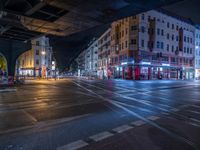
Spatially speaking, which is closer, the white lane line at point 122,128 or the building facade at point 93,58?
the white lane line at point 122,128

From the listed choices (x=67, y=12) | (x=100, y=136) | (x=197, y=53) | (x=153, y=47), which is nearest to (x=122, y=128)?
(x=100, y=136)

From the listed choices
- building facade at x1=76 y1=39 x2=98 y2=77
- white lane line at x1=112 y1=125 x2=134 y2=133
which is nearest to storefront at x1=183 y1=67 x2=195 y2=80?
building facade at x1=76 y1=39 x2=98 y2=77

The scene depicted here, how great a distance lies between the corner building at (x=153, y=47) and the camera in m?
51.5

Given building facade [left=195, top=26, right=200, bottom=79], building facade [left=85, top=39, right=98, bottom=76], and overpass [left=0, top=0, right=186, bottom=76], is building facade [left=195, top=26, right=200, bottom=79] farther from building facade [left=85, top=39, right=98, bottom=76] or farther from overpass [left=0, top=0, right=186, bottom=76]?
overpass [left=0, top=0, right=186, bottom=76]

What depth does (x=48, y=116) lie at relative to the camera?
7590 mm

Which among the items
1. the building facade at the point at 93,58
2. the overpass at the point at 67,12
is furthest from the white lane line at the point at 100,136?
the building facade at the point at 93,58

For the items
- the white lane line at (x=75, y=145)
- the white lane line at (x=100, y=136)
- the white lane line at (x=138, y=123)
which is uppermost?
the white lane line at (x=75, y=145)

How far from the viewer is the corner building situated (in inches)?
2026

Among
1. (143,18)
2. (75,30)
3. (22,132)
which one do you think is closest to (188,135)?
(22,132)

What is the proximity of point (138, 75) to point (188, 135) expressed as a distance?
46263 millimetres

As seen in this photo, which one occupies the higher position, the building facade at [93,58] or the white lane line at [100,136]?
the building facade at [93,58]

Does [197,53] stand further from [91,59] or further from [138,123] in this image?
[138,123]

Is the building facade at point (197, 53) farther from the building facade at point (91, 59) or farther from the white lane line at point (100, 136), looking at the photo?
the white lane line at point (100, 136)

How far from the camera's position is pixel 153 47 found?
53.8 m
